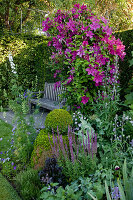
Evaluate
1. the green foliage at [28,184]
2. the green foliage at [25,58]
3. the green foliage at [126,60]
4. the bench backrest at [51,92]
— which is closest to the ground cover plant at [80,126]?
the green foliage at [28,184]

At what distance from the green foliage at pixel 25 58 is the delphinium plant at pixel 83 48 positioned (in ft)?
10.7

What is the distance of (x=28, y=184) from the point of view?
2311mm

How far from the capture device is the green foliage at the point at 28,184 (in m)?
2.24

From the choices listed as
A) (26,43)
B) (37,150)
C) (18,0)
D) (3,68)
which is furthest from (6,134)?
(18,0)

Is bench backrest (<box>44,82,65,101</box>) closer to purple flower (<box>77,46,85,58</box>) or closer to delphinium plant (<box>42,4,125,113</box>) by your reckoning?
delphinium plant (<box>42,4,125,113</box>)

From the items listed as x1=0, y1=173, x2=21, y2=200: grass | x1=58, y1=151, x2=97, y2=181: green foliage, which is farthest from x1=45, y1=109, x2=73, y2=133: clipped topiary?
x1=0, y1=173, x2=21, y2=200: grass

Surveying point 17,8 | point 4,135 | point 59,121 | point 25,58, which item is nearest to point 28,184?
point 59,121

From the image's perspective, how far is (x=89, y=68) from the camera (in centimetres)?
325

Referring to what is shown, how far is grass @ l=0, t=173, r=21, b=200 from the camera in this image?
7.80ft

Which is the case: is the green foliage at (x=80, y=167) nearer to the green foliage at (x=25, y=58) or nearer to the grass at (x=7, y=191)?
the grass at (x=7, y=191)

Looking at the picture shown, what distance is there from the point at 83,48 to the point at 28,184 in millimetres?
2306

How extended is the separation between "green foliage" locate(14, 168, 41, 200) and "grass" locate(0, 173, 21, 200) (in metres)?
0.08

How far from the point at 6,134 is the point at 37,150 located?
2.04m

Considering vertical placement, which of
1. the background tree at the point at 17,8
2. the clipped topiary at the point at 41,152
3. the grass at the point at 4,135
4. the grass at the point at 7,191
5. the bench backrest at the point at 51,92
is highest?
the background tree at the point at 17,8
